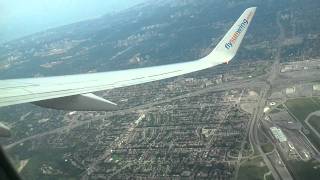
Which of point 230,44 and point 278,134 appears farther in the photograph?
point 278,134

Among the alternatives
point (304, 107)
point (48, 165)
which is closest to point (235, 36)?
point (48, 165)

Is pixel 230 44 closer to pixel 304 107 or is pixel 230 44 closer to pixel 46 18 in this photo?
pixel 304 107

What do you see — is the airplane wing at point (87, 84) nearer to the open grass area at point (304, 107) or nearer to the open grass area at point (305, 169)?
the open grass area at point (305, 169)

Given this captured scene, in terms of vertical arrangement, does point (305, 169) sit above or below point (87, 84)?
below

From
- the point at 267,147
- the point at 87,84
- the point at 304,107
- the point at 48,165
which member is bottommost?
the point at 267,147

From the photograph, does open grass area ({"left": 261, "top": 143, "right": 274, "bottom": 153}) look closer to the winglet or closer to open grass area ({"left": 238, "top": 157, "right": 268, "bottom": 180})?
open grass area ({"left": 238, "top": 157, "right": 268, "bottom": 180})

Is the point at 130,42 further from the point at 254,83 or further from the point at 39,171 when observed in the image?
the point at 39,171

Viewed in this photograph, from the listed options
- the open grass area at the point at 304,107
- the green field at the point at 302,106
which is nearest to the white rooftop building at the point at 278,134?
the open grass area at the point at 304,107
